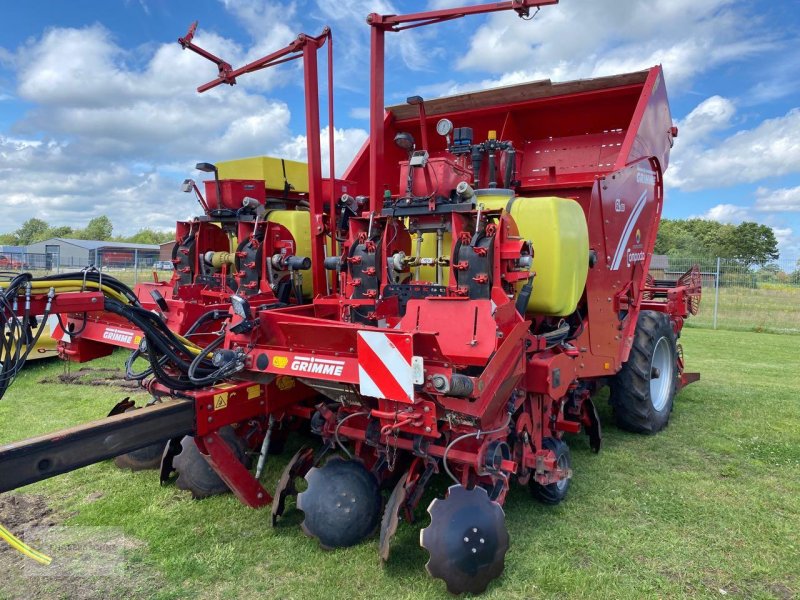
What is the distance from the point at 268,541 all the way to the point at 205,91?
462cm

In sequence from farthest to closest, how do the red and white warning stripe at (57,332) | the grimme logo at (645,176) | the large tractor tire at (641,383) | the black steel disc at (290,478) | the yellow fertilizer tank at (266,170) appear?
the yellow fertilizer tank at (266,170) < the large tractor tire at (641,383) < the grimme logo at (645,176) < the red and white warning stripe at (57,332) < the black steel disc at (290,478)

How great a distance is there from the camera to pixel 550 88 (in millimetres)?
5176

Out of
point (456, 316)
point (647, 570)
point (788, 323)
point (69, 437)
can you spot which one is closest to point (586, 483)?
point (647, 570)

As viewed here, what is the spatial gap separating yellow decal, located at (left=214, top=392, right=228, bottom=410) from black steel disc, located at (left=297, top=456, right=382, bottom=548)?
0.61 m

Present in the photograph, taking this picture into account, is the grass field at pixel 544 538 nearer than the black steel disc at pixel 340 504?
Yes

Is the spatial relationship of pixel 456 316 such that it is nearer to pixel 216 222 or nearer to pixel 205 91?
pixel 216 222

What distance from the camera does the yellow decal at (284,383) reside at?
11.9 ft

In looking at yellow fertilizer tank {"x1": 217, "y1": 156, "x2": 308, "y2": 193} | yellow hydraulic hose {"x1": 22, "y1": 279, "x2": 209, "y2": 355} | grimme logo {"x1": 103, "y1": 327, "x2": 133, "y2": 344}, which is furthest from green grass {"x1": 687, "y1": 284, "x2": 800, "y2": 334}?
yellow hydraulic hose {"x1": 22, "y1": 279, "x2": 209, "y2": 355}

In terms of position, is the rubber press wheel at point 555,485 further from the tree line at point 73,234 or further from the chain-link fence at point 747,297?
the tree line at point 73,234

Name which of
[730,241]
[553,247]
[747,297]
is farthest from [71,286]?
[730,241]

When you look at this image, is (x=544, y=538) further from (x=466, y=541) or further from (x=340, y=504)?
(x=340, y=504)

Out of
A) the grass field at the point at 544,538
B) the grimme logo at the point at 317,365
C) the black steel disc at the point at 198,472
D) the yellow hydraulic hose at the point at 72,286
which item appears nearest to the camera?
the yellow hydraulic hose at the point at 72,286

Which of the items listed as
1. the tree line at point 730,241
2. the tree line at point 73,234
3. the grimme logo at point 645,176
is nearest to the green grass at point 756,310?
the grimme logo at point 645,176

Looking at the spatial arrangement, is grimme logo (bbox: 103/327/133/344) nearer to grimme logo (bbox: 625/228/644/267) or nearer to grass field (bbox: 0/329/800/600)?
grass field (bbox: 0/329/800/600)
